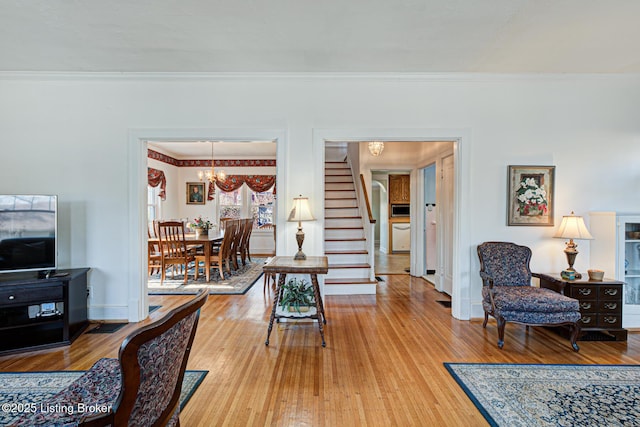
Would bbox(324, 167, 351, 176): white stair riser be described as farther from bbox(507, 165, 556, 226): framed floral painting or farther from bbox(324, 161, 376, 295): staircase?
bbox(507, 165, 556, 226): framed floral painting

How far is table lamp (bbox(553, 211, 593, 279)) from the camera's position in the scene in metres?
3.18

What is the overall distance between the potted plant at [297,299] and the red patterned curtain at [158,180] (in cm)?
563

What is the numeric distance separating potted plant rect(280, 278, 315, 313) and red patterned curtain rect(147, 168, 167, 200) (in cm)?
563

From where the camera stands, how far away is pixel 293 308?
316cm

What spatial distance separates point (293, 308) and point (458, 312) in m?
2.00

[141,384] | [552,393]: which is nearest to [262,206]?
[552,393]

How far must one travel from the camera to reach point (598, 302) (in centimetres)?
306

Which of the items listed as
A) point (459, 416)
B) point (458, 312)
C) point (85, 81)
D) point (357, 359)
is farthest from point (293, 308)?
point (85, 81)

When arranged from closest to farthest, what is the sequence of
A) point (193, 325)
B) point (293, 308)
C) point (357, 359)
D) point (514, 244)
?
point (193, 325)
point (357, 359)
point (293, 308)
point (514, 244)

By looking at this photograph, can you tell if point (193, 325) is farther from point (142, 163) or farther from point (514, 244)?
point (514, 244)

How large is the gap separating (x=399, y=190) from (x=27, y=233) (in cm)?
836

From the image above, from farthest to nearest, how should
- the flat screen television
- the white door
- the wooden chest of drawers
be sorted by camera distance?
1. the white door
2. the wooden chest of drawers
3. the flat screen television

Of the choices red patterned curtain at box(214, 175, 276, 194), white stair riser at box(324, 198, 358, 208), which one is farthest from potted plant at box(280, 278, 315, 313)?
red patterned curtain at box(214, 175, 276, 194)

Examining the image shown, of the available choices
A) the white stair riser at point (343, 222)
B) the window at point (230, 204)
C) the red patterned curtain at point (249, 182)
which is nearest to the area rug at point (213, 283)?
the white stair riser at point (343, 222)
